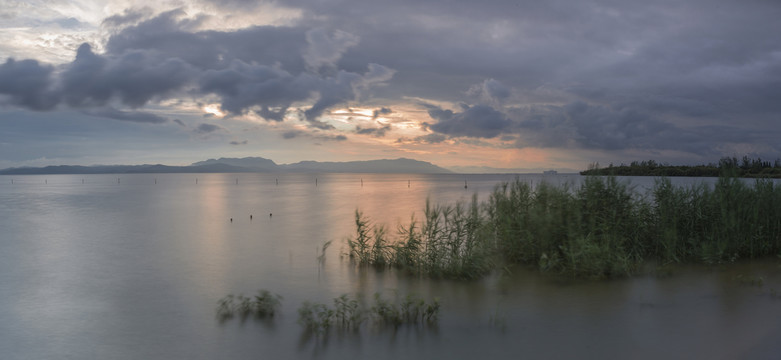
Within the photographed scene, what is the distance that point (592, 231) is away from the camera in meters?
15.5

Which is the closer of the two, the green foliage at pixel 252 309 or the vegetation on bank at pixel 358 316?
the vegetation on bank at pixel 358 316

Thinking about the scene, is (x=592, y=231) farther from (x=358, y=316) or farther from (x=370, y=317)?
(x=358, y=316)

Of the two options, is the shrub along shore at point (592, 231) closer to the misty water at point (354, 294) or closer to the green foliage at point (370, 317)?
the misty water at point (354, 294)

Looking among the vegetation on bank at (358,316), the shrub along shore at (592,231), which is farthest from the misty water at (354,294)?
the shrub along shore at (592,231)

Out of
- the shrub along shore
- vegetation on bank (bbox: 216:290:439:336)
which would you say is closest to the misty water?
vegetation on bank (bbox: 216:290:439:336)

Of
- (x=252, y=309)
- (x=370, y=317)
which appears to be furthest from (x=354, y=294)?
(x=252, y=309)

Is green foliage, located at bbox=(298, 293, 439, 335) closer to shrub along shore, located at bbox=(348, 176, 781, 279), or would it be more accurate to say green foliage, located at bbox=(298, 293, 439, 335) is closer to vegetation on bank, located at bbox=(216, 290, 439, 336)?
vegetation on bank, located at bbox=(216, 290, 439, 336)

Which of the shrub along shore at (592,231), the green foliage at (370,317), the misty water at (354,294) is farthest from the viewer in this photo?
the shrub along shore at (592,231)

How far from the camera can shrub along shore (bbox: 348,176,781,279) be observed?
15172mm

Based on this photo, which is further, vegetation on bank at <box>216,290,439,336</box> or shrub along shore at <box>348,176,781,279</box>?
shrub along shore at <box>348,176,781,279</box>

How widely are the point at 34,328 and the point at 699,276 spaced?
68.0ft

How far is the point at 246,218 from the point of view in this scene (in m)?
38.1

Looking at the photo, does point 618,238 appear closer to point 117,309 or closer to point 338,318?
point 338,318

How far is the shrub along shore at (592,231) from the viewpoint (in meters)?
15.2
